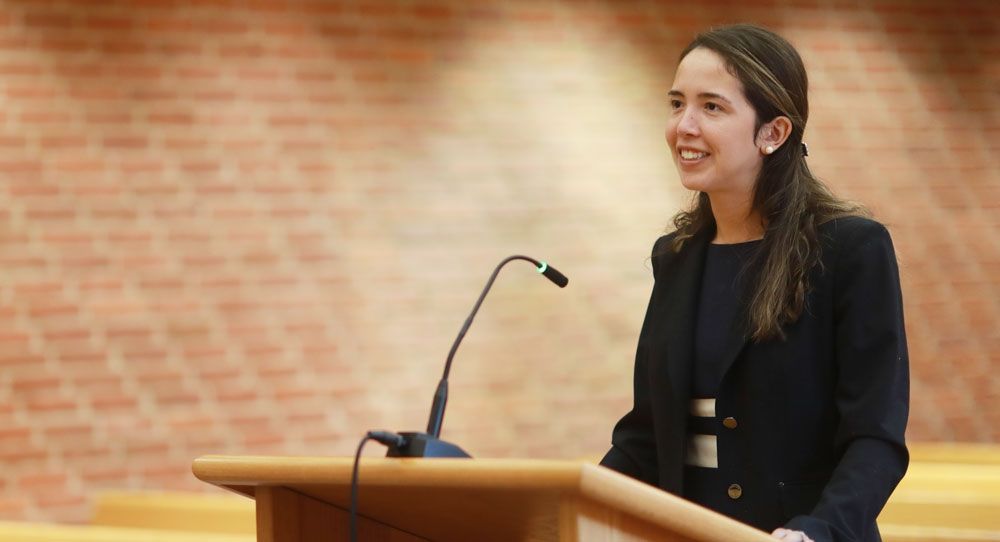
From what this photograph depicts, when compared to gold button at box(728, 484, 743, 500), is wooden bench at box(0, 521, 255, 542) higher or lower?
higher

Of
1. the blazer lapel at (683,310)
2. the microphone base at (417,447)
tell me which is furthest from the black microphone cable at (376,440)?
the blazer lapel at (683,310)

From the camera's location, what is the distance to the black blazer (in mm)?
1735

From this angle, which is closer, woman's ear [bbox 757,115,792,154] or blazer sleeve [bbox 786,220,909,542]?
blazer sleeve [bbox 786,220,909,542]

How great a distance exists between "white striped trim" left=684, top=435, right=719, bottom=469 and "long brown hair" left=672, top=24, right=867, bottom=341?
0.18 metres

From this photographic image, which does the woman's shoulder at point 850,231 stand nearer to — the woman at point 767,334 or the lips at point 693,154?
the woman at point 767,334

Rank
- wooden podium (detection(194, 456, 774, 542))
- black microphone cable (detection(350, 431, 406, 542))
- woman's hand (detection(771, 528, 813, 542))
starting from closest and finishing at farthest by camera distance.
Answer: wooden podium (detection(194, 456, 774, 542)) < black microphone cable (detection(350, 431, 406, 542)) < woman's hand (detection(771, 528, 813, 542))

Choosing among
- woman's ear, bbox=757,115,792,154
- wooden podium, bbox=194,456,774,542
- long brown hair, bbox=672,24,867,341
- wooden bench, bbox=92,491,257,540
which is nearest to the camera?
wooden podium, bbox=194,456,774,542

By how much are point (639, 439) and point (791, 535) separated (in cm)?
50

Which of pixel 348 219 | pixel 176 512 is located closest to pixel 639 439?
pixel 176 512

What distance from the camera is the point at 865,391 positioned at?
1.76 metres

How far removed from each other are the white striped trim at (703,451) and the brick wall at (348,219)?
3431 millimetres

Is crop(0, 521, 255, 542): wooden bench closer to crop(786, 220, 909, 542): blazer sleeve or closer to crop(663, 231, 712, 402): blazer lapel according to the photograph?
crop(663, 231, 712, 402): blazer lapel

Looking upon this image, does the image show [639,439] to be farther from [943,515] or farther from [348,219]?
[348,219]

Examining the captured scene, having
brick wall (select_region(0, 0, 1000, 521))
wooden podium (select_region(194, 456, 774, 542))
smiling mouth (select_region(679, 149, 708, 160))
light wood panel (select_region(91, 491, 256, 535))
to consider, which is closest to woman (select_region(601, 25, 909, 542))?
smiling mouth (select_region(679, 149, 708, 160))
